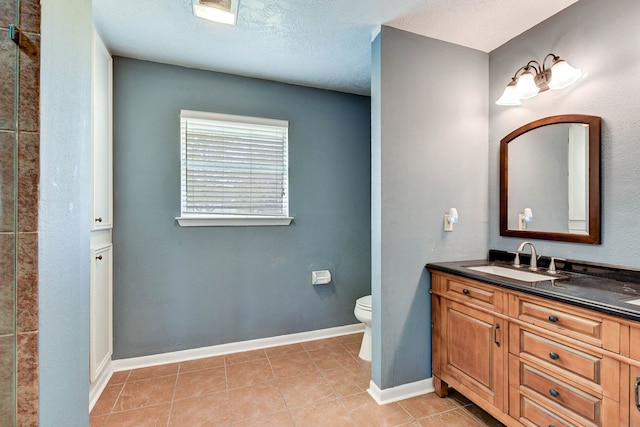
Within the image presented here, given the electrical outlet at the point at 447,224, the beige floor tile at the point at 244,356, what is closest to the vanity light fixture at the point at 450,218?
the electrical outlet at the point at 447,224

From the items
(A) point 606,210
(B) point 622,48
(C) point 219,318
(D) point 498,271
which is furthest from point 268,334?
(B) point 622,48

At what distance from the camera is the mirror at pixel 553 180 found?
1618mm

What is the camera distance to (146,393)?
1916mm

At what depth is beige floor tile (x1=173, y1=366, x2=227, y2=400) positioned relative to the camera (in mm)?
1928

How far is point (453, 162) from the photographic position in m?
2.07

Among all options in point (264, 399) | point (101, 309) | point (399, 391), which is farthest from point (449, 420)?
point (101, 309)

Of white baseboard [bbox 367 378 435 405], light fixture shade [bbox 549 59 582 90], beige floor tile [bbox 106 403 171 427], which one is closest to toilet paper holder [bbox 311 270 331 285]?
white baseboard [bbox 367 378 435 405]

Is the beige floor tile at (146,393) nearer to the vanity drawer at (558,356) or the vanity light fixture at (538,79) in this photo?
the vanity drawer at (558,356)

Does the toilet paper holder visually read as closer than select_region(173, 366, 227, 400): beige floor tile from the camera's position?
No

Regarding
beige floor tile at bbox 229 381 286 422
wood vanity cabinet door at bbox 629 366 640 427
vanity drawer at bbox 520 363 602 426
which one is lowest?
beige floor tile at bbox 229 381 286 422

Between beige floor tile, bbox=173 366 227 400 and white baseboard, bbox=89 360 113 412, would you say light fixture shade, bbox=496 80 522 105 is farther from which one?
white baseboard, bbox=89 360 113 412

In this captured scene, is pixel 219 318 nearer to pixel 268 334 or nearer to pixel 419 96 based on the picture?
pixel 268 334

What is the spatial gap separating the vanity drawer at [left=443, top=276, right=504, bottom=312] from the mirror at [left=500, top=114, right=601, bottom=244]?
0.62 metres

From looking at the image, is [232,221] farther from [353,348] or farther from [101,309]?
[353,348]
